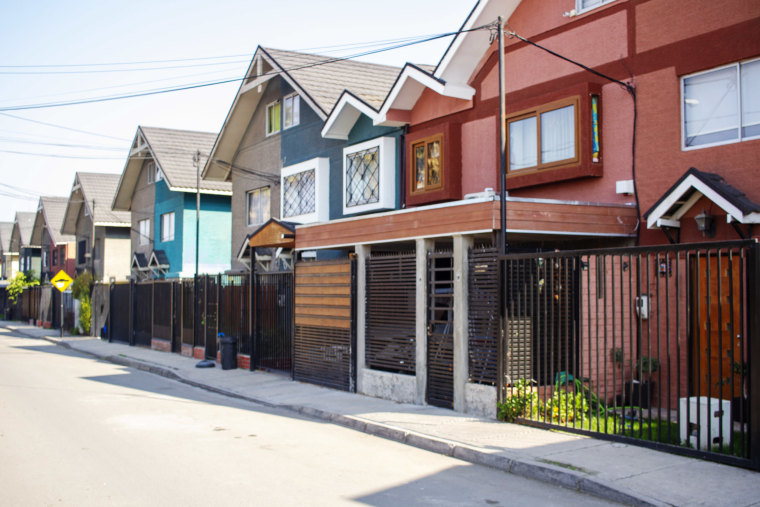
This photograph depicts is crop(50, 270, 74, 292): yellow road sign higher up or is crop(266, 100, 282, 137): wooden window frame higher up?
crop(266, 100, 282, 137): wooden window frame

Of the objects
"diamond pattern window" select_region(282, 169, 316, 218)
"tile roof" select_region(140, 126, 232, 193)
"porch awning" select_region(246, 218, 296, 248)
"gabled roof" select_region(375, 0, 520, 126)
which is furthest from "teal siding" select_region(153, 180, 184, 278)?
"gabled roof" select_region(375, 0, 520, 126)

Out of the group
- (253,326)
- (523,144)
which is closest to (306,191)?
(253,326)

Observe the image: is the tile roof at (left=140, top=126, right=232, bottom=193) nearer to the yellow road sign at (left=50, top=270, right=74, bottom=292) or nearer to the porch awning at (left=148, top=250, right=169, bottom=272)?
the porch awning at (left=148, top=250, right=169, bottom=272)

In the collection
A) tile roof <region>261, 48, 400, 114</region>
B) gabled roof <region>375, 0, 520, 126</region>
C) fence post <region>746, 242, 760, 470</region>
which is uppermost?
tile roof <region>261, 48, 400, 114</region>

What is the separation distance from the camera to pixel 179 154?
3438 centimetres

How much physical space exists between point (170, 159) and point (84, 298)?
24.8ft

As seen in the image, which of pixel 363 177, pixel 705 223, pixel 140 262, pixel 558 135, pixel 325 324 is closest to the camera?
pixel 705 223

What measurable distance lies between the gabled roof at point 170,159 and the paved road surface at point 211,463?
19.5 m

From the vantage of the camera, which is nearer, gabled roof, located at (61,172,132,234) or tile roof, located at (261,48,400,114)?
tile roof, located at (261,48,400,114)

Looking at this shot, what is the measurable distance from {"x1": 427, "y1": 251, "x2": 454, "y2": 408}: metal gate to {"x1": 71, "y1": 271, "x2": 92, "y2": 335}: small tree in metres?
24.7

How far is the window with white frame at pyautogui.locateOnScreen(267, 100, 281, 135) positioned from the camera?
24141 millimetres

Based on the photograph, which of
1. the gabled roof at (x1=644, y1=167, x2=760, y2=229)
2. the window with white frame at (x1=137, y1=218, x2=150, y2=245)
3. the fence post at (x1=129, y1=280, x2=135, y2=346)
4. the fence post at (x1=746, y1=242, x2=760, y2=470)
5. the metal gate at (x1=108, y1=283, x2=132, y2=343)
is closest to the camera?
the fence post at (x1=746, y1=242, x2=760, y2=470)

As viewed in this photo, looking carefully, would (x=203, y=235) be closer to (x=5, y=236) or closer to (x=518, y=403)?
(x=518, y=403)

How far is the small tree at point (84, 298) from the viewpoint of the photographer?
32812 mm
